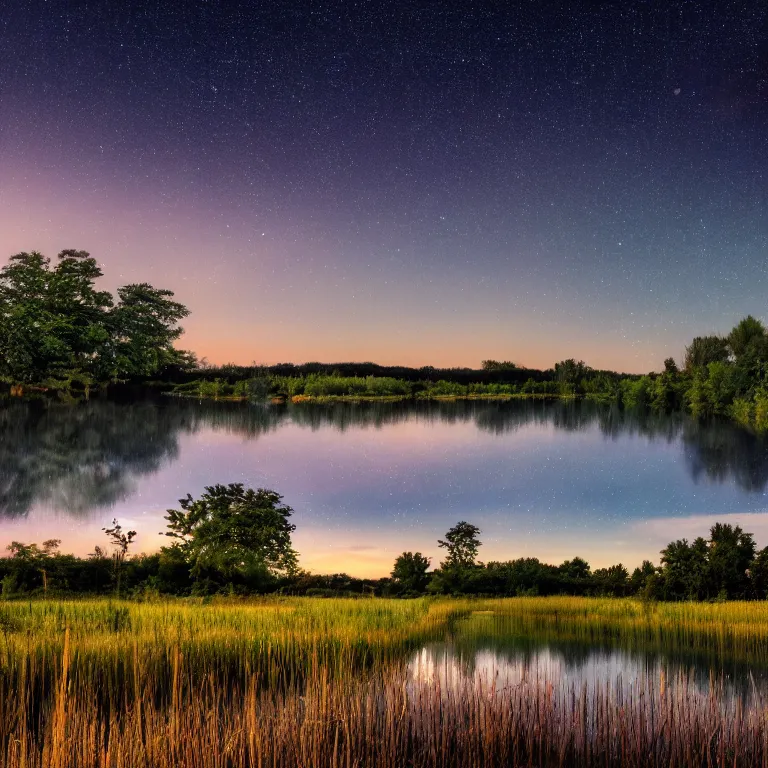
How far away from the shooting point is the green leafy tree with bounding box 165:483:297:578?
476 inches

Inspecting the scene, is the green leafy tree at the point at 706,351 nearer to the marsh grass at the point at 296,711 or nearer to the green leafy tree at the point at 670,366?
the green leafy tree at the point at 670,366

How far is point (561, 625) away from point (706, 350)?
165 feet

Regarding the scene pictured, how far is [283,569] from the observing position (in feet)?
41.6

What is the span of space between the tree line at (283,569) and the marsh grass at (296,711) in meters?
3.06

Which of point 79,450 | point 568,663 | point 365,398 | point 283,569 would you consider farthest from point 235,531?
point 365,398

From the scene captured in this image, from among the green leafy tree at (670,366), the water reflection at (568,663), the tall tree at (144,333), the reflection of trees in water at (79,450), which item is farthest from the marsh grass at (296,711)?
the green leafy tree at (670,366)

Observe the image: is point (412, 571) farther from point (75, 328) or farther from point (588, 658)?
point (75, 328)

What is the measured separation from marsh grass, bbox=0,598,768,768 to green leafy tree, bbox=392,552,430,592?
4603 millimetres

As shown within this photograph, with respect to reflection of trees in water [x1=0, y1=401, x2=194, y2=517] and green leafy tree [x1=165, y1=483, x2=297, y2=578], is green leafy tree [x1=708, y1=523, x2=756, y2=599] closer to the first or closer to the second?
green leafy tree [x1=165, y1=483, x2=297, y2=578]

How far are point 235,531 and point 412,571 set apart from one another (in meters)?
3.70

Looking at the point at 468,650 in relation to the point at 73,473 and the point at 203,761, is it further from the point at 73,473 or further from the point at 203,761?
the point at 73,473

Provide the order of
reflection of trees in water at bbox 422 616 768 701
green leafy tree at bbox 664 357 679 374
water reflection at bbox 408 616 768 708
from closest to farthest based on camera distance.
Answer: water reflection at bbox 408 616 768 708, reflection of trees in water at bbox 422 616 768 701, green leafy tree at bbox 664 357 679 374

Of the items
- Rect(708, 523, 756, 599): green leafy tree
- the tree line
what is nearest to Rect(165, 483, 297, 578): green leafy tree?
the tree line

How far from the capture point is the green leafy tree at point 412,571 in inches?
549
